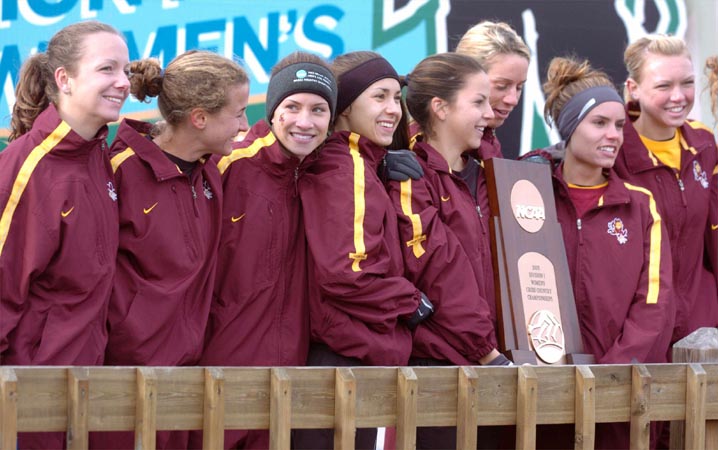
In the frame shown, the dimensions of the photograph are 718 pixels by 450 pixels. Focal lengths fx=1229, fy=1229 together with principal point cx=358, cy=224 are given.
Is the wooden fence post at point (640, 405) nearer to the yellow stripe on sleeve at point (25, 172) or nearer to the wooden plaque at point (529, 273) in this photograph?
the wooden plaque at point (529, 273)

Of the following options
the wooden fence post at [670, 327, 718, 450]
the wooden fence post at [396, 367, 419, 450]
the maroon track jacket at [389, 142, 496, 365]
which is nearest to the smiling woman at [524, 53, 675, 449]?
the wooden fence post at [670, 327, 718, 450]

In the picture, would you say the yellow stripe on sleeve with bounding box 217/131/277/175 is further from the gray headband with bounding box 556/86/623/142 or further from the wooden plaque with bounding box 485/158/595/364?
the gray headband with bounding box 556/86/623/142

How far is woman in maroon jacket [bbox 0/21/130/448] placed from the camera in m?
3.42

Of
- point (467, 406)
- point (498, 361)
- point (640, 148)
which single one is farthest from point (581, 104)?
point (467, 406)

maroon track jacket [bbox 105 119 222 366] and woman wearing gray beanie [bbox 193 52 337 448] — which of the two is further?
woman wearing gray beanie [bbox 193 52 337 448]

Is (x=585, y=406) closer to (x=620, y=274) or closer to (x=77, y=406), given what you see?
(x=620, y=274)

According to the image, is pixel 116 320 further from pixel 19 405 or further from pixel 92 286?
pixel 19 405

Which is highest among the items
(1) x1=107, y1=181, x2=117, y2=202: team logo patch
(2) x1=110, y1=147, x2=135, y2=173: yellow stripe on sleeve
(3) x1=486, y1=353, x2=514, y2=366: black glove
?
(2) x1=110, y1=147, x2=135, y2=173: yellow stripe on sleeve

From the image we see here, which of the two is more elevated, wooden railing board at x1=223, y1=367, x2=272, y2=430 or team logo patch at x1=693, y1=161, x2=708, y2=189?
team logo patch at x1=693, y1=161, x2=708, y2=189

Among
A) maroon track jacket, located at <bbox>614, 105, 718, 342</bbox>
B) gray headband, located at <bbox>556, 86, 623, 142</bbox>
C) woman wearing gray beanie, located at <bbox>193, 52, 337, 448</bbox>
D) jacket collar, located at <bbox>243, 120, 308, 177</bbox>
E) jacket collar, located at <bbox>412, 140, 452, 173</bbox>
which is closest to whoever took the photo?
woman wearing gray beanie, located at <bbox>193, 52, 337, 448</bbox>

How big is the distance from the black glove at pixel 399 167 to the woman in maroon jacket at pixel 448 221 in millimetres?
28

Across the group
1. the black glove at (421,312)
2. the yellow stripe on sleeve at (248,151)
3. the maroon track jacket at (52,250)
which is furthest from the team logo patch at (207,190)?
the black glove at (421,312)

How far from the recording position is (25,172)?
3465mm

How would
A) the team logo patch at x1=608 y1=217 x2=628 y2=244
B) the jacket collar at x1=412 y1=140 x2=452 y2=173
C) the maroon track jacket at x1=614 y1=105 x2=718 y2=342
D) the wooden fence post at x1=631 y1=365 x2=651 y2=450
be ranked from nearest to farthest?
the wooden fence post at x1=631 y1=365 x2=651 y2=450
the jacket collar at x1=412 y1=140 x2=452 y2=173
the team logo patch at x1=608 y1=217 x2=628 y2=244
the maroon track jacket at x1=614 y1=105 x2=718 y2=342
